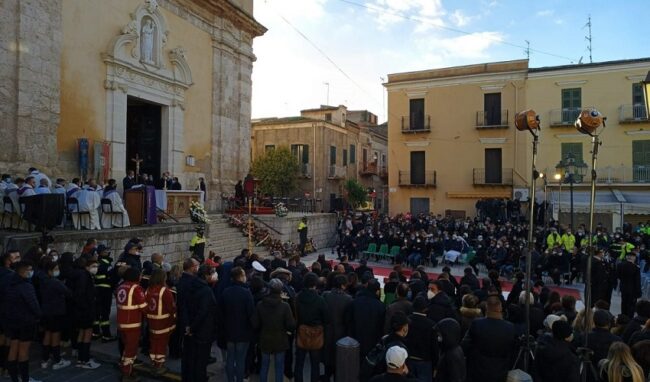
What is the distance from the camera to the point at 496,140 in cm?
2561

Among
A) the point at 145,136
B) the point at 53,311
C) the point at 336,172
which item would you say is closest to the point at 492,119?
the point at 336,172

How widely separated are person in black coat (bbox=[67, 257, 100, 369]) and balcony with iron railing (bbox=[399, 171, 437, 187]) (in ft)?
75.1

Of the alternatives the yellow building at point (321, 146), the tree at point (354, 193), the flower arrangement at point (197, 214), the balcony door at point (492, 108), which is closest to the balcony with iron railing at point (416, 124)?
the balcony door at point (492, 108)

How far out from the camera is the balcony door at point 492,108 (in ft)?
84.2

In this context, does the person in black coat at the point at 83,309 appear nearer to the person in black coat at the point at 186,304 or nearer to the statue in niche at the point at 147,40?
the person in black coat at the point at 186,304

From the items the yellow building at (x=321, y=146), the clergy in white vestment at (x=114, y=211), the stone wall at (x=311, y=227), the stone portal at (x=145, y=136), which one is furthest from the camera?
the yellow building at (x=321, y=146)

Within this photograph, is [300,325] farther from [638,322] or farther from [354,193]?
[354,193]

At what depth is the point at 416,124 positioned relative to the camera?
27719 mm

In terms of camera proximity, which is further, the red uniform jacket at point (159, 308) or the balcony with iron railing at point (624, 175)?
the balcony with iron railing at point (624, 175)

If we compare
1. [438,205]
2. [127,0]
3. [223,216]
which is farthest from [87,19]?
[438,205]

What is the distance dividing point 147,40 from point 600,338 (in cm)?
1625

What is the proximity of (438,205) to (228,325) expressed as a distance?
22833 millimetres

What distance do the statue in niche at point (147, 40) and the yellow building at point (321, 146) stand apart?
57.7 ft

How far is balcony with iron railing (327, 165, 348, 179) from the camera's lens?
34344 millimetres
